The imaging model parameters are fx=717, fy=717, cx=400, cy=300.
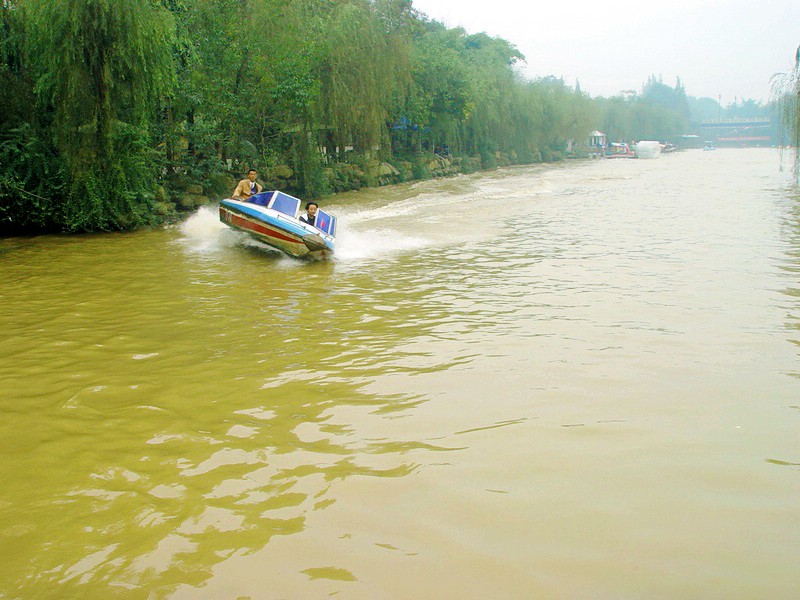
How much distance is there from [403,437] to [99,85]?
13499mm

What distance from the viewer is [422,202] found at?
26.2m

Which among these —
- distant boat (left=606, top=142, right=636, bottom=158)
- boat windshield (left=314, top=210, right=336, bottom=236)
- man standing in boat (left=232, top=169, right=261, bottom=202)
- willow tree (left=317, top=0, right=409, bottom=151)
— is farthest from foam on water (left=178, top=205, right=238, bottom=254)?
distant boat (left=606, top=142, right=636, bottom=158)

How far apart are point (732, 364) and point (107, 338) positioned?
6.28 metres

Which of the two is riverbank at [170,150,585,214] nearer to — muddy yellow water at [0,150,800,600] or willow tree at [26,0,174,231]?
willow tree at [26,0,174,231]

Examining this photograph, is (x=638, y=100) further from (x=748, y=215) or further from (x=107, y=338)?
(x=107, y=338)

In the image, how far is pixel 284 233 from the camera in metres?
13.2

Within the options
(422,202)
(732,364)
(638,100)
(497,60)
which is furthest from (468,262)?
(638,100)

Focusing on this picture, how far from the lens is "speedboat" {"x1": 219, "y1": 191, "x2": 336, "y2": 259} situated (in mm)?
13148

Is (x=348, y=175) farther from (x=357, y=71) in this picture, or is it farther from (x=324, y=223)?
(x=324, y=223)

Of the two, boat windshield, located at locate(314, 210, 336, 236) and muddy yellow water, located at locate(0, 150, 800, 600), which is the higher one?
boat windshield, located at locate(314, 210, 336, 236)

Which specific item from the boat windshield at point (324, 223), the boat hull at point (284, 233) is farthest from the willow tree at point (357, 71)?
the boat hull at point (284, 233)

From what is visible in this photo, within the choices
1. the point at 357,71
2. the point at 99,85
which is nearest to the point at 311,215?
the point at 99,85

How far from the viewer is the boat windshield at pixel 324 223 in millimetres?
14203

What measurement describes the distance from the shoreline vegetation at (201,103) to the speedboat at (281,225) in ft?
11.6
